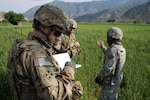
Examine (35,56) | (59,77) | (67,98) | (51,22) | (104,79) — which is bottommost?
(104,79)

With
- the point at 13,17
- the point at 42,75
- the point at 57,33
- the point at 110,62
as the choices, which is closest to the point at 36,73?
the point at 42,75

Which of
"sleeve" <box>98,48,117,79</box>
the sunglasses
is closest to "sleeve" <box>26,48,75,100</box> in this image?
the sunglasses

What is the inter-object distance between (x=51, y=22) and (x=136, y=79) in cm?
423

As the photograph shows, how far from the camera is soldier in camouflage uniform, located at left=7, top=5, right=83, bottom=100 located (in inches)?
85.4

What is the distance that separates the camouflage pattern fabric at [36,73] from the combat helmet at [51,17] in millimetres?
156

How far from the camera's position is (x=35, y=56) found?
2182mm

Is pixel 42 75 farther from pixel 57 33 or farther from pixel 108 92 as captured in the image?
pixel 108 92

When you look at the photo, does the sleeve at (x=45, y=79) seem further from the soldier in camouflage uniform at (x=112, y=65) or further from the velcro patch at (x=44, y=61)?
the soldier in camouflage uniform at (x=112, y=65)

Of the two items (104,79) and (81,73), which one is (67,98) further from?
(81,73)

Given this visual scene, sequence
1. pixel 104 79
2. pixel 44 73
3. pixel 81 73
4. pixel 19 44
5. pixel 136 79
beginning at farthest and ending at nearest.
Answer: pixel 81 73 < pixel 136 79 < pixel 104 79 < pixel 19 44 < pixel 44 73

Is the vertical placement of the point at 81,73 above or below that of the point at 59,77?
below

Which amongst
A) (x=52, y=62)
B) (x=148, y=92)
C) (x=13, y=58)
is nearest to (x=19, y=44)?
(x=13, y=58)

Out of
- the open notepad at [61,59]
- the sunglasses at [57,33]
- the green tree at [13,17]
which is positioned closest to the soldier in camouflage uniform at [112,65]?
the open notepad at [61,59]

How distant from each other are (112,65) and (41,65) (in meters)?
2.26
